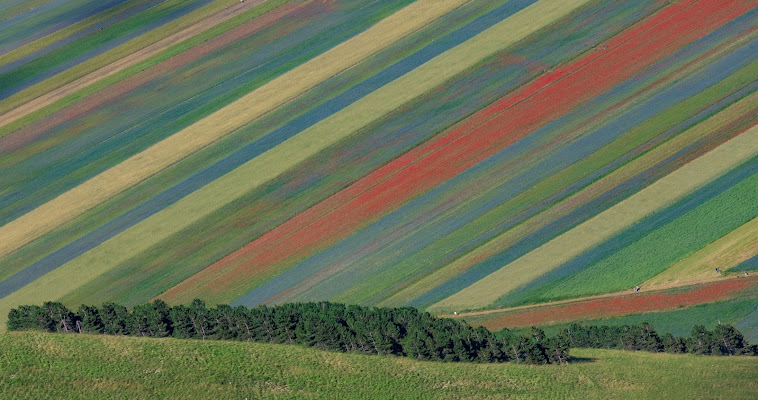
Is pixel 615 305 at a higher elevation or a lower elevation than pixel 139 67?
lower

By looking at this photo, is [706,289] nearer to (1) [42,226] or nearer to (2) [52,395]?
(2) [52,395]

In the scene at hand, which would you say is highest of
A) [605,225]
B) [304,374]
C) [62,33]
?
[62,33]

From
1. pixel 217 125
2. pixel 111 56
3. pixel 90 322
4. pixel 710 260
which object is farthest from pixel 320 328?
pixel 111 56

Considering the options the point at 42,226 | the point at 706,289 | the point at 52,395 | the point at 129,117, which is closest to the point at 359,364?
the point at 52,395

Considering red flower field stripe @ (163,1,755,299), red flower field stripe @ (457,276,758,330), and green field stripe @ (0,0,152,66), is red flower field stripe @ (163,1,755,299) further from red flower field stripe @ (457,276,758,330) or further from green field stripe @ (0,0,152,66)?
green field stripe @ (0,0,152,66)

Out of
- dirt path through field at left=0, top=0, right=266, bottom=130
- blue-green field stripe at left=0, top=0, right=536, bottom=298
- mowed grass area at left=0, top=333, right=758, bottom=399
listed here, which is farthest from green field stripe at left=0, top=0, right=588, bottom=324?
dirt path through field at left=0, top=0, right=266, bottom=130

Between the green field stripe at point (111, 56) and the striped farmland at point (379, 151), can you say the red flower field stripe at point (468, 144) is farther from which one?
the green field stripe at point (111, 56)

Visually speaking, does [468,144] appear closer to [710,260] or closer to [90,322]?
[710,260]
